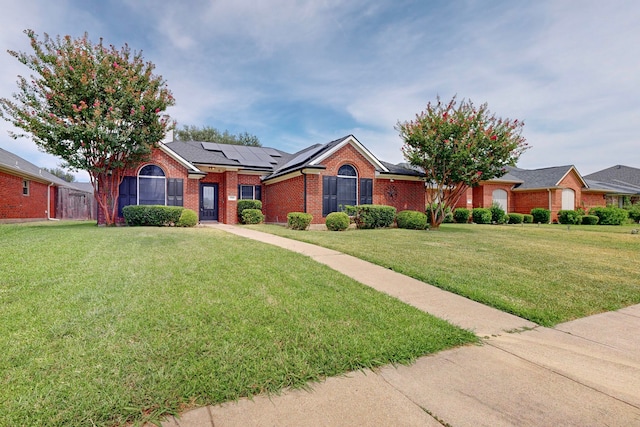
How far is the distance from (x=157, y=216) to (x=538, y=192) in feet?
92.1

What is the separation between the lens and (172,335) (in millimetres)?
2725

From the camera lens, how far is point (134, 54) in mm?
12391

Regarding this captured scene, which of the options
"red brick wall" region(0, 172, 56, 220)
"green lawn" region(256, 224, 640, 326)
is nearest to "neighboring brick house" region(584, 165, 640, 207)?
"green lawn" region(256, 224, 640, 326)

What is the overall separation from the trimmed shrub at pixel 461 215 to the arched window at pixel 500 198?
430 centimetres

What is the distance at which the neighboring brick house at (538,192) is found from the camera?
24.0 m

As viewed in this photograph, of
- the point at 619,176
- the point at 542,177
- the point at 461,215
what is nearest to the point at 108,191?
the point at 461,215

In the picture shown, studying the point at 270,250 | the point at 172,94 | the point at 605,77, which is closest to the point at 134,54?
the point at 172,94

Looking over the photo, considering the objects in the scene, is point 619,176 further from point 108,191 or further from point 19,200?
point 19,200

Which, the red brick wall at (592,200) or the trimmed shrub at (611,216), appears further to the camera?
the red brick wall at (592,200)

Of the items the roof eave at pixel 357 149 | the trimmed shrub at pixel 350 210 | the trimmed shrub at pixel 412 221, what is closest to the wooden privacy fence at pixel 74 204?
the roof eave at pixel 357 149

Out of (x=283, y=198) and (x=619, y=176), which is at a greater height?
(x=619, y=176)

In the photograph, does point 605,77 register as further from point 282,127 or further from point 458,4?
point 282,127

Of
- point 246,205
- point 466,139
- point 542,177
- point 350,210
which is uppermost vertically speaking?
point 466,139

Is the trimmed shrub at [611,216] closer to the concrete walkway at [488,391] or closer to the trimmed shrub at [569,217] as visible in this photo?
the trimmed shrub at [569,217]
